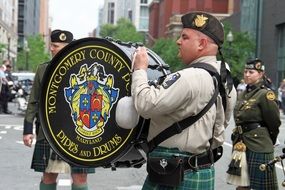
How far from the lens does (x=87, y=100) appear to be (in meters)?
3.54

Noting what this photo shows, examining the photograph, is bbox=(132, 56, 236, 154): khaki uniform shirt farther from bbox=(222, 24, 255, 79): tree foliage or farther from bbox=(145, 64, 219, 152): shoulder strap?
bbox=(222, 24, 255, 79): tree foliage

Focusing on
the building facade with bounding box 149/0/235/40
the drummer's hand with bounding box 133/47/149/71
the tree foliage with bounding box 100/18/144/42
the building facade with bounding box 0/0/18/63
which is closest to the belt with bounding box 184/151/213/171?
the drummer's hand with bounding box 133/47/149/71

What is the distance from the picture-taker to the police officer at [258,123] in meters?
6.27

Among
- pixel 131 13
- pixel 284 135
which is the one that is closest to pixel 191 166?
pixel 284 135

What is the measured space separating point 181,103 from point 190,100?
0.06 m

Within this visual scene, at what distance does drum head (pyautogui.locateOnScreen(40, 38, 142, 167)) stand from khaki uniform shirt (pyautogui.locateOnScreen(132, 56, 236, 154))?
0.56 feet

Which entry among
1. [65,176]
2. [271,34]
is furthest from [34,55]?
[65,176]

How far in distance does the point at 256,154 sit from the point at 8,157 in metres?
5.45

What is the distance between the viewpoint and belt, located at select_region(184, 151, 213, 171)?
350 cm

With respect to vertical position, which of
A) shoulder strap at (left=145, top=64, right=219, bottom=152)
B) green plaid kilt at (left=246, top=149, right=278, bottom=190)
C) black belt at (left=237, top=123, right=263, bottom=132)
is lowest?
green plaid kilt at (left=246, top=149, right=278, bottom=190)

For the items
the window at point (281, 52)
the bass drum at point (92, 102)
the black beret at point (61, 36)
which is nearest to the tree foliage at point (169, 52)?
the window at point (281, 52)

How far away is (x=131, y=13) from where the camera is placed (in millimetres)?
171875

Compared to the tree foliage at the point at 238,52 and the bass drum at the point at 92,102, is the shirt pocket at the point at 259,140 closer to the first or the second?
the bass drum at the point at 92,102

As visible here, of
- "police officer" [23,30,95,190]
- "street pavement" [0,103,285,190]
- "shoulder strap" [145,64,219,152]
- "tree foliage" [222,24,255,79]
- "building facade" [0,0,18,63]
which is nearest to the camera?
"shoulder strap" [145,64,219,152]
